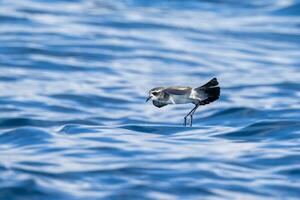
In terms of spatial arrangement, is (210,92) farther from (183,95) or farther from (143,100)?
(143,100)

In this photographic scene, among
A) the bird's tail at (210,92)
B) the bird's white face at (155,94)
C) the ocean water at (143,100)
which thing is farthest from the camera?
the ocean water at (143,100)

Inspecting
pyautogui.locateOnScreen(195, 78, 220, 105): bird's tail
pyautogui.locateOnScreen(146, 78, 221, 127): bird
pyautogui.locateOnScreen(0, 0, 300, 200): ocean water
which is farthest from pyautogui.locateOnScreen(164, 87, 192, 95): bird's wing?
pyautogui.locateOnScreen(0, 0, 300, 200): ocean water

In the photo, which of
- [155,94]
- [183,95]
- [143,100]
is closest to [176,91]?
[183,95]

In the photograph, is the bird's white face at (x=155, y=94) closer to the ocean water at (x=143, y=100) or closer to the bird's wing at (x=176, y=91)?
the bird's wing at (x=176, y=91)

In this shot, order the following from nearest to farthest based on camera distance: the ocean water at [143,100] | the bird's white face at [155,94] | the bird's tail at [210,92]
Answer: the bird's white face at [155,94]
the bird's tail at [210,92]
the ocean water at [143,100]

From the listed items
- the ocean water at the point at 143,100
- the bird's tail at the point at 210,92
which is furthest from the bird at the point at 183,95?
the ocean water at the point at 143,100

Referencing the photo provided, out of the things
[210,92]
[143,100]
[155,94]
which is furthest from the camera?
[143,100]

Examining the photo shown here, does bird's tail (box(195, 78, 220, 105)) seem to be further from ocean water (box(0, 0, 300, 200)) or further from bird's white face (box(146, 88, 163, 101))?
ocean water (box(0, 0, 300, 200))
